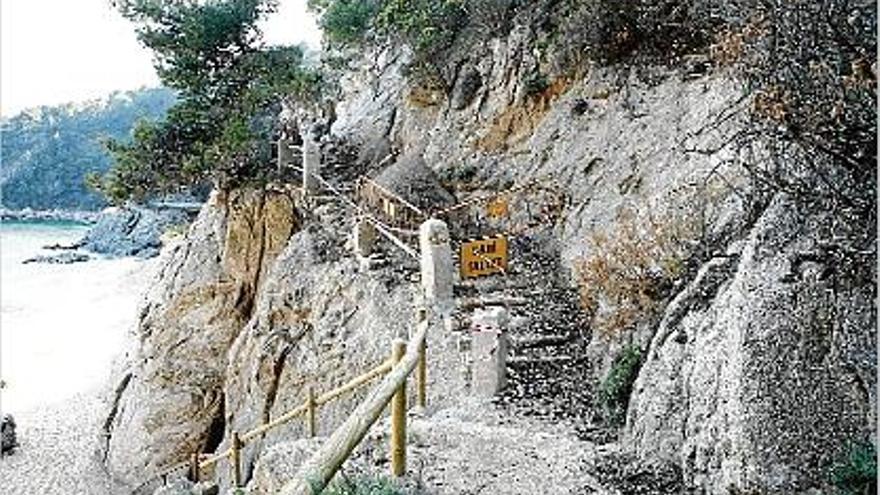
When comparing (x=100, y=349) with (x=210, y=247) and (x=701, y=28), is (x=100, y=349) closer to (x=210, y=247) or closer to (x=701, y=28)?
(x=210, y=247)

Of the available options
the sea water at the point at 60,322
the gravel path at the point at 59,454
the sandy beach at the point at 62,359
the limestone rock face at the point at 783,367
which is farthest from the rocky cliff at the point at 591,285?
the sea water at the point at 60,322

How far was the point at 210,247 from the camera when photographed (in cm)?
2006

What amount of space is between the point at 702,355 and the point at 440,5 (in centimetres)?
1528

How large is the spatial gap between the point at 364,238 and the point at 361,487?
8.89m

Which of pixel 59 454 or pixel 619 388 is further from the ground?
pixel 619 388

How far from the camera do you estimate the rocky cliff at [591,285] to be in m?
5.81

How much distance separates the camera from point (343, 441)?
626cm

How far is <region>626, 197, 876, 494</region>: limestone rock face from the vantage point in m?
5.59

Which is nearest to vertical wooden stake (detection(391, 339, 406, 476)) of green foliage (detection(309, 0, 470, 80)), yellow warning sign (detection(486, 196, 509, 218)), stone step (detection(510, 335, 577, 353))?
stone step (detection(510, 335, 577, 353))

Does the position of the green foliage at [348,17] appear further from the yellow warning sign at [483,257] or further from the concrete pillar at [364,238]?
the yellow warning sign at [483,257]

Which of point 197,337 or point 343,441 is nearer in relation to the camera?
point 343,441

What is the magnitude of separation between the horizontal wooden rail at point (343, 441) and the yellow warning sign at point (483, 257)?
6017mm

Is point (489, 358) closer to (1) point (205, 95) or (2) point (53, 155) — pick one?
(1) point (205, 95)

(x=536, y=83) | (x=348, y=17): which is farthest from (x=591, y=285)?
(x=348, y=17)
